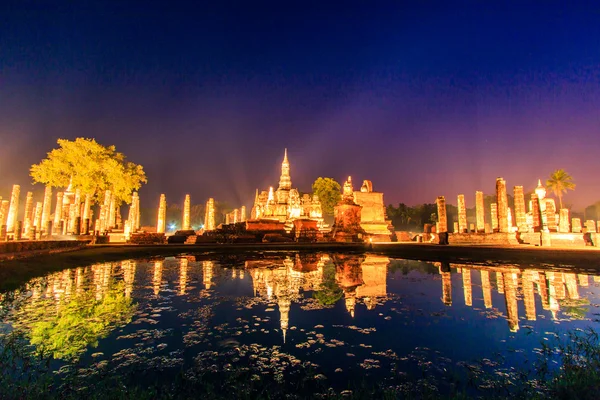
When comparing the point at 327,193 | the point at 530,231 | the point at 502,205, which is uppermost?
the point at 327,193

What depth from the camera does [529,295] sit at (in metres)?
8.09

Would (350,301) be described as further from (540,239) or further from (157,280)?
(540,239)

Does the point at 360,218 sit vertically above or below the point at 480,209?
below

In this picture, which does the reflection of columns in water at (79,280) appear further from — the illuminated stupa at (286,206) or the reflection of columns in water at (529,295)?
the illuminated stupa at (286,206)

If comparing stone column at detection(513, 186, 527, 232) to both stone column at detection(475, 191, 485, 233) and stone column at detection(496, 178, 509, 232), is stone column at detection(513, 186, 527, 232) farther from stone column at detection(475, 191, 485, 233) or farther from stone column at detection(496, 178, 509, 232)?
stone column at detection(475, 191, 485, 233)

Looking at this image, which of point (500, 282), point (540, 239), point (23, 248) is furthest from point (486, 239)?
point (23, 248)

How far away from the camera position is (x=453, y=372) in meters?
4.05

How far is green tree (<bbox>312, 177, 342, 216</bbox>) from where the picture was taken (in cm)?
7325

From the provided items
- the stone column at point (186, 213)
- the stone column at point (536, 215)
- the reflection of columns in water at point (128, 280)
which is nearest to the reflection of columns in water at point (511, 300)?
the reflection of columns in water at point (128, 280)

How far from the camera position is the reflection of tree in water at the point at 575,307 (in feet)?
21.4

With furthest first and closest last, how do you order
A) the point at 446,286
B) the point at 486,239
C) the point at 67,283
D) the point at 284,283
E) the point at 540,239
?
the point at 486,239 < the point at 540,239 < the point at 284,283 < the point at 67,283 < the point at 446,286

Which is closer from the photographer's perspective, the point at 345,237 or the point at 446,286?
the point at 446,286

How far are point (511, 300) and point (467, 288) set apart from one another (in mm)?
1630

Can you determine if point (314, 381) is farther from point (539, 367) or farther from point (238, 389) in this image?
point (539, 367)
